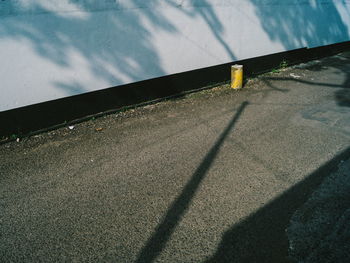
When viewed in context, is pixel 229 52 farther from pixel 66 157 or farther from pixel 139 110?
pixel 66 157

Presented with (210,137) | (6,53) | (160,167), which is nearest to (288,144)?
(210,137)

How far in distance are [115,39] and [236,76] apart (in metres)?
3.46

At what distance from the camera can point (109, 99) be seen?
5.45m

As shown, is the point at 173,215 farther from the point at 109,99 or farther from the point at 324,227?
the point at 109,99

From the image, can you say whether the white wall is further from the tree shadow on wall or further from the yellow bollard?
the yellow bollard

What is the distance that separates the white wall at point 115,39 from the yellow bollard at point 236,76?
1.91ft

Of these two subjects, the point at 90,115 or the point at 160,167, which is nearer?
the point at 160,167

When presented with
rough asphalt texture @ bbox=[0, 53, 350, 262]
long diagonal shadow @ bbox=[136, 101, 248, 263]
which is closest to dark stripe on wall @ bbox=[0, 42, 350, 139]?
rough asphalt texture @ bbox=[0, 53, 350, 262]

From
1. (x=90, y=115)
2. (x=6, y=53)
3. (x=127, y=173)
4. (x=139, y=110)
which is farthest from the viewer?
(x=139, y=110)

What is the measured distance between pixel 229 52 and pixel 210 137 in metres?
3.74

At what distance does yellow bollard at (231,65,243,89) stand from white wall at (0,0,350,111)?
1.91 ft

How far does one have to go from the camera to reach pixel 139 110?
18.8 feet

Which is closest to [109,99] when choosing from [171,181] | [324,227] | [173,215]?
[171,181]

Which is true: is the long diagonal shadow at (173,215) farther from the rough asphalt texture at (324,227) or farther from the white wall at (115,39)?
the white wall at (115,39)
